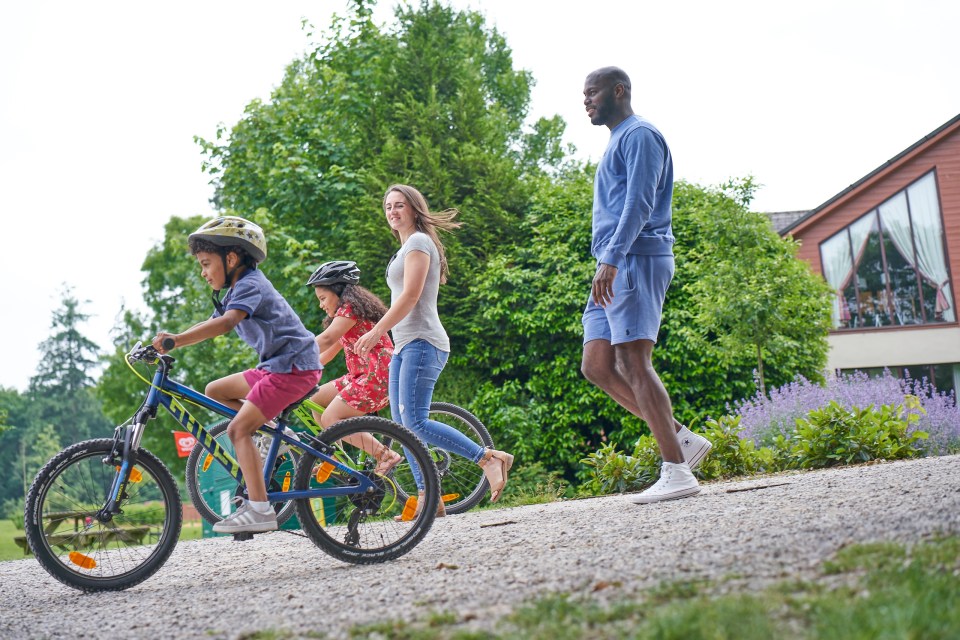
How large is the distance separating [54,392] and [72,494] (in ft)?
231

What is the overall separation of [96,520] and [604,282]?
2.85 m

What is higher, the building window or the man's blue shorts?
the building window

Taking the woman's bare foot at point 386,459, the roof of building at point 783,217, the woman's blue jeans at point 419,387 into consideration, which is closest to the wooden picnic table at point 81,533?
the woman's bare foot at point 386,459

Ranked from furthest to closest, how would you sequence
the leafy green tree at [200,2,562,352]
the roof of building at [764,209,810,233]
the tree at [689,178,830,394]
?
1. the roof of building at [764,209,810,233]
2. the leafy green tree at [200,2,562,352]
3. the tree at [689,178,830,394]

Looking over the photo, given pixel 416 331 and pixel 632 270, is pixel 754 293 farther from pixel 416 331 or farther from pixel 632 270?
pixel 416 331

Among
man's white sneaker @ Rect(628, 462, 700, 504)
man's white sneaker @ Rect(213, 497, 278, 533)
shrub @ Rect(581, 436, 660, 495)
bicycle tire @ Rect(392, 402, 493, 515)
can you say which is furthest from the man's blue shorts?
shrub @ Rect(581, 436, 660, 495)

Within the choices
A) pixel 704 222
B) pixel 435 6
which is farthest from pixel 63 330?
pixel 704 222

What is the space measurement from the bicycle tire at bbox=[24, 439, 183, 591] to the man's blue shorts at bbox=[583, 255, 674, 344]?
2.48m

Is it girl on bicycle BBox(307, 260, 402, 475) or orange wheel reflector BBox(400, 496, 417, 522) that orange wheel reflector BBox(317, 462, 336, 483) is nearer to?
orange wheel reflector BBox(400, 496, 417, 522)

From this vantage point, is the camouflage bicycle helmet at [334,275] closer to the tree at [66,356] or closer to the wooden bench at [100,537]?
the wooden bench at [100,537]

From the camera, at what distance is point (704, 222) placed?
1292 cm

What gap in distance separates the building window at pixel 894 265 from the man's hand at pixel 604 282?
65.5ft

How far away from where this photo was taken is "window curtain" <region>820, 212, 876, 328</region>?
929 inches

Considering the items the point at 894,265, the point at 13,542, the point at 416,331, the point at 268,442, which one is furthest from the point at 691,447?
the point at 894,265
